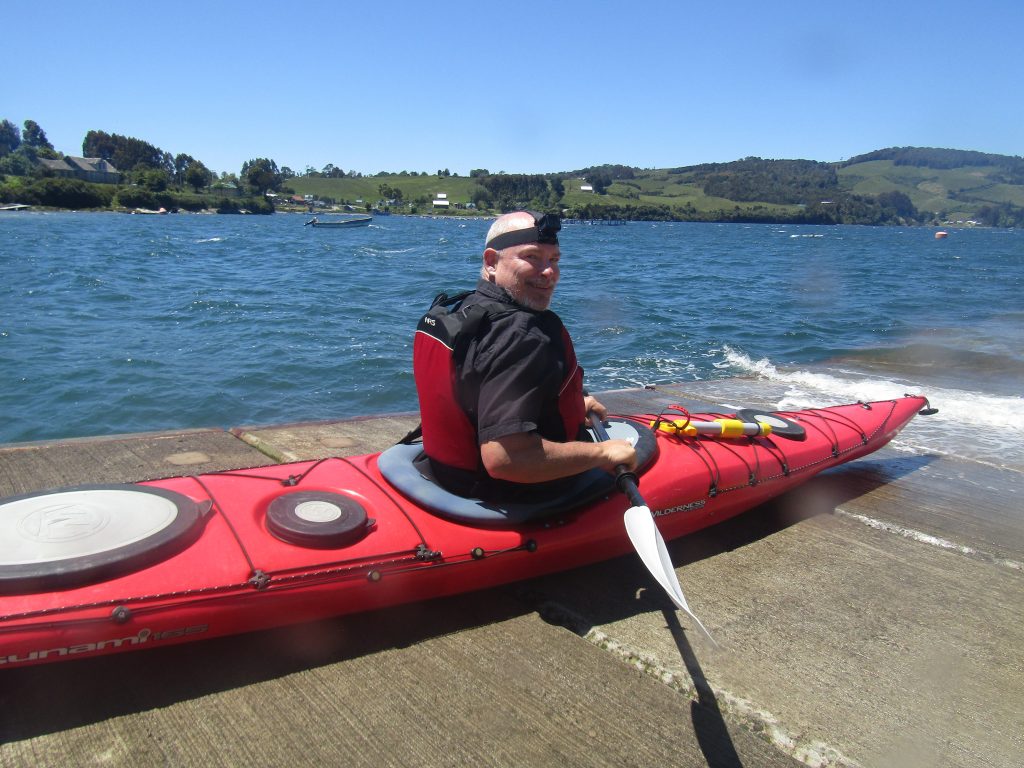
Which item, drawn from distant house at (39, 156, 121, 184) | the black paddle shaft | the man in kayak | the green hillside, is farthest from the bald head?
distant house at (39, 156, 121, 184)

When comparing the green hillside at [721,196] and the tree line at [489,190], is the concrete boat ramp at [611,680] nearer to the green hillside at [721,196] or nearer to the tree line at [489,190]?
the tree line at [489,190]

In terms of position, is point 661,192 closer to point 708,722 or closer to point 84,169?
point 84,169

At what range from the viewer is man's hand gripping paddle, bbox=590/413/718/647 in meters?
2.75

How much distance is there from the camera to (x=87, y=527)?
246 cm

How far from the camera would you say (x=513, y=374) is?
2660 millimetres

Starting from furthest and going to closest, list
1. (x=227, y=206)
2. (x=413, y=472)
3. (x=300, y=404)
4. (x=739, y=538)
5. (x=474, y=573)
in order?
(x=227, y=206) → (x=300, y=404) → (x=739, y=538) → (x=413, y=472) → (x=474, y=573)

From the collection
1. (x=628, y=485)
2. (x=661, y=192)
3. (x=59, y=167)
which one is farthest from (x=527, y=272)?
(x=661, y=192)

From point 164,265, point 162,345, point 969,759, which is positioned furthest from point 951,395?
point 164,265

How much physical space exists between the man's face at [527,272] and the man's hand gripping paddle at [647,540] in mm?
858

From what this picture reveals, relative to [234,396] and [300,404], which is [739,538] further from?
[234,396]

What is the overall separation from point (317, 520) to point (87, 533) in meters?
0.77

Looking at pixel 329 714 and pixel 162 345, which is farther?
pixel 162 345

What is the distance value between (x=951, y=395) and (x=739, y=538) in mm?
5976

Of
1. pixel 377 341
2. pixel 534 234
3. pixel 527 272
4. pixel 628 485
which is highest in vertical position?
pixel 534 234
